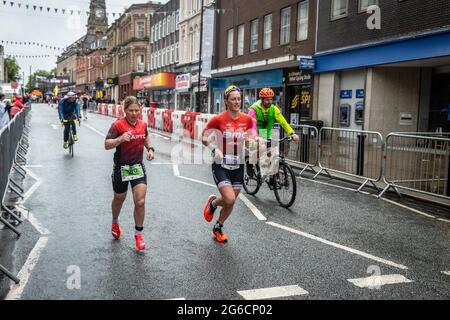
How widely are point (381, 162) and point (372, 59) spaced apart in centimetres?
946

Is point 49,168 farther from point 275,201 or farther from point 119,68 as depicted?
point 119,68

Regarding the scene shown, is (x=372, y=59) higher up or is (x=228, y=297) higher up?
(x=372, y=59)

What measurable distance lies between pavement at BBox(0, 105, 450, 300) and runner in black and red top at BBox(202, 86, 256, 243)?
1.80ft

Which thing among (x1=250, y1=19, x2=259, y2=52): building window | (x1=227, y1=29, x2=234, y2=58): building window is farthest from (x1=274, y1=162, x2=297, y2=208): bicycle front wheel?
(x1=227, y1=29, x2=234, y2=58): building window

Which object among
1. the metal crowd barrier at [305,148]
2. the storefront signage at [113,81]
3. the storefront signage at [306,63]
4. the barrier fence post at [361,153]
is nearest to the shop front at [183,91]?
the storefront signage at [306,63]

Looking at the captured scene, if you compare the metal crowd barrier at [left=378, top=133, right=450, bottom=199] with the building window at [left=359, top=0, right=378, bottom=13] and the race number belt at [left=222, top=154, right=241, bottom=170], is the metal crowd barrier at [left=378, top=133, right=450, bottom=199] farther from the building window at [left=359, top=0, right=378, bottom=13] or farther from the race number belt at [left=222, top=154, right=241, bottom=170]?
the building window at [left=359, top=0, right=378, bottom=13]

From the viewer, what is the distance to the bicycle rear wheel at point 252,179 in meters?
8.88

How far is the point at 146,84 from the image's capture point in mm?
53938

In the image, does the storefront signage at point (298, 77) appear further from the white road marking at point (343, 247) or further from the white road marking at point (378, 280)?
the white road marking at point (378, 280)

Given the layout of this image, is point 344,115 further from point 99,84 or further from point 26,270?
point 99,84

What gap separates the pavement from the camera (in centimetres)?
459

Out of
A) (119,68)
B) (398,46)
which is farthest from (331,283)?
(119,68)

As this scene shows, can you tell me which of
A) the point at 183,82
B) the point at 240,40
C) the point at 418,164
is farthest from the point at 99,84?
the point at 418,164

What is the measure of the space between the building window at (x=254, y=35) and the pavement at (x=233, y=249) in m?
20.9
